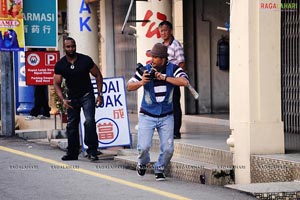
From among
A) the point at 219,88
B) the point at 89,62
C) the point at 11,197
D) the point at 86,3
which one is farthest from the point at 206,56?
the point at 11,197

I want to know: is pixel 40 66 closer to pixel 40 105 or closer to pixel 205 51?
pixel 40 105

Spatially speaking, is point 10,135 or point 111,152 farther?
point 10,135

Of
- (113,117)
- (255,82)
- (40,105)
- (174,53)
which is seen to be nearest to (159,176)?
(255,82)

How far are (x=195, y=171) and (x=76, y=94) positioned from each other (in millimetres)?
2459

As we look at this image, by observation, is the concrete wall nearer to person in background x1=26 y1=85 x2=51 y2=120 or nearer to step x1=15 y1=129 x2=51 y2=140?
step x1=15 y1=129 x2=51 y2=140

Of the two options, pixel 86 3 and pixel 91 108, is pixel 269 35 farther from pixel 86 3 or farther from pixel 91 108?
pixel 86 3

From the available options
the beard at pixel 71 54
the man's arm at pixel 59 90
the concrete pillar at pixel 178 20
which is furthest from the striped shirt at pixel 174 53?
the concrete pillar at pixel 178 20

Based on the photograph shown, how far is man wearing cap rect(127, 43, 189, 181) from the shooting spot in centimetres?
995

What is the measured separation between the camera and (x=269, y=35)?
10078mm

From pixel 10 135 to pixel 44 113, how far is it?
3578mm

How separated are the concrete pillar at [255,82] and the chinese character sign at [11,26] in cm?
597

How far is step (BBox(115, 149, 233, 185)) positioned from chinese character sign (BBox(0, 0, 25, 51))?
4.47 m

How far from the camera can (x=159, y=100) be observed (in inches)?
394

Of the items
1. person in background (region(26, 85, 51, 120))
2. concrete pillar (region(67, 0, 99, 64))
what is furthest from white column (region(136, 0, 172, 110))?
person in background (region(26, 85, 51, 120))
